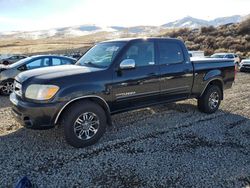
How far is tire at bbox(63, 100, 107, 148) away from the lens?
544 cm

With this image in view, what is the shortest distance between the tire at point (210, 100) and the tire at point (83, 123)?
3.25 meters

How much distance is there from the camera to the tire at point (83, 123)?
17.8 feet

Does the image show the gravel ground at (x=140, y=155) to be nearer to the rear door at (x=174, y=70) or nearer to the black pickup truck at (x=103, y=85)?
the black pickup truck at (x=103, y=85)

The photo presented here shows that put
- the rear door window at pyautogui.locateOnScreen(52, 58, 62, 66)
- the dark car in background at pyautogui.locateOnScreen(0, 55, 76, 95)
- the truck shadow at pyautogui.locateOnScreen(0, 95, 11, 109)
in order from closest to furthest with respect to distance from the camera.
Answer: the truck shadow at pyautogui.locateOnScreen(0, 95, 11, 109), the dark car in background at pyautogui.locateOnScreen(0, 55, 76, 95), the rear door window at pyautogui.locateOnScreen(52, 58, 62, 66)

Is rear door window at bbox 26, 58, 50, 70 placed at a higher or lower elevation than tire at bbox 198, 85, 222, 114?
higher

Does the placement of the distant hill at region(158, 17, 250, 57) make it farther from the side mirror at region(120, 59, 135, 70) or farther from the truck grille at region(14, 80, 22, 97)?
the truck grille at region(14, 80, 22, 97)

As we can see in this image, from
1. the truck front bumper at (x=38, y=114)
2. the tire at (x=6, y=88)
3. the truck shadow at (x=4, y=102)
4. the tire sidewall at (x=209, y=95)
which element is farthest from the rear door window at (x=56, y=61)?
the truck front bumper at (x=38, y=114)

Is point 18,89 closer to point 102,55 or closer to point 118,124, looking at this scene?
point 102,55

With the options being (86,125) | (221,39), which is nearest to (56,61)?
(86,125)

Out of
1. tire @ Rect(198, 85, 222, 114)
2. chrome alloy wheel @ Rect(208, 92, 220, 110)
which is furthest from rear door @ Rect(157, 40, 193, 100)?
chrome alloy wheel @ Rect(208, 92, 220, 110)

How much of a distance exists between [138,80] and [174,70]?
1.15 m

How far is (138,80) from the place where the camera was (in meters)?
6.27

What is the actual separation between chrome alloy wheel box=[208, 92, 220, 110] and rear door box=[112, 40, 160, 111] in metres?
2.03

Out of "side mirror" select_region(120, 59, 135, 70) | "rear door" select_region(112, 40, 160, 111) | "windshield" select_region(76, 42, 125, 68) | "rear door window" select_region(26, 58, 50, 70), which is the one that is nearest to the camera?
"side mirror" select_region(120, 59, 135, 70)
